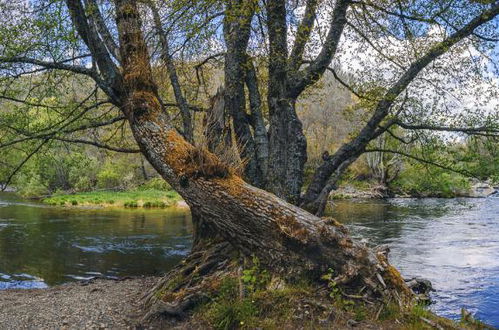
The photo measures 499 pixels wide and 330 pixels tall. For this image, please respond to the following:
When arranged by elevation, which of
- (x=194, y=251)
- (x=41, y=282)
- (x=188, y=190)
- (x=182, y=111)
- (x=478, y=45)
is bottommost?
(x=41, y=282)

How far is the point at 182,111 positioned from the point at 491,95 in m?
7.58

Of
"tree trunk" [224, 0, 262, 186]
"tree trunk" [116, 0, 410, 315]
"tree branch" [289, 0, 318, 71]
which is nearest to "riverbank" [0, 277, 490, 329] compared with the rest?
"tree trunk" [116, 0, 410, 315]

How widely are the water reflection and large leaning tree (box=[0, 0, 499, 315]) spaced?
4631 millimetres

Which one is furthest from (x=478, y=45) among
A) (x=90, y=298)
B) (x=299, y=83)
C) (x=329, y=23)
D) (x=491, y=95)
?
(x=90, y=298)

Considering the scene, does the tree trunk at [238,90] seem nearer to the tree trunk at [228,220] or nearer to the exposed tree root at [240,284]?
the tree trunk at [228,220]

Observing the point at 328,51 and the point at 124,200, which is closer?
the point at 328,51

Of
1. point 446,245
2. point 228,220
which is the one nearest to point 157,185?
point 446,245

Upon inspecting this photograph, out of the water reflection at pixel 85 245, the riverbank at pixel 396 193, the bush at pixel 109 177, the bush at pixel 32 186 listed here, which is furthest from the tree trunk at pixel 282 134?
the bush at pixel 109 177

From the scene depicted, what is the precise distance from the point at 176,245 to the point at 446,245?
1072cm

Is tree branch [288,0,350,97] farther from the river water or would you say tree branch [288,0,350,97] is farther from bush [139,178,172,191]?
bush [139,178,172,191]

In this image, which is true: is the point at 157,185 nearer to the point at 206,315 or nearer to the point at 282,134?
the point at 282,134

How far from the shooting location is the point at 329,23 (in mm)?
10102

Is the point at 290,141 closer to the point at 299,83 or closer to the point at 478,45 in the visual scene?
the point at 299,83

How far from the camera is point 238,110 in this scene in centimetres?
1034
